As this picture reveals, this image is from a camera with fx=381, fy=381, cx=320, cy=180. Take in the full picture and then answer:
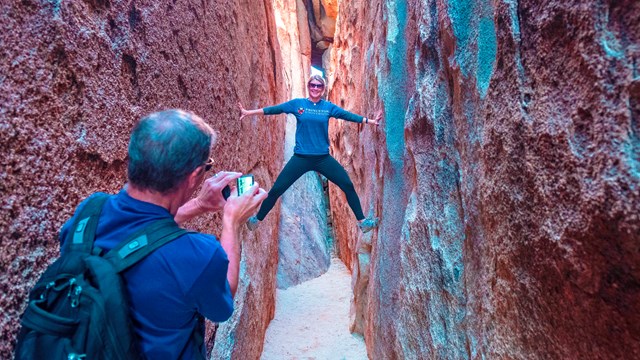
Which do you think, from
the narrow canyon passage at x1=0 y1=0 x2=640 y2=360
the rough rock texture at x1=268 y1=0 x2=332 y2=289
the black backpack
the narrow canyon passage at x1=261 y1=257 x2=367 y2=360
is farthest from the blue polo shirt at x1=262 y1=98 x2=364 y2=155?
the black backpack

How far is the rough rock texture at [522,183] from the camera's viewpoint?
0.97m

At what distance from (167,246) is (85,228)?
24 centimetres

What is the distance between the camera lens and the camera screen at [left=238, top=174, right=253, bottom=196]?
4.95ft

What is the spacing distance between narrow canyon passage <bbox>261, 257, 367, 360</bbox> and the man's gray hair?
446cm

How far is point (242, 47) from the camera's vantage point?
4.36m

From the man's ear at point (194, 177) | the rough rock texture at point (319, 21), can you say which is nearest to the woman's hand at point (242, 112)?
the man's ear at point (194, 177)

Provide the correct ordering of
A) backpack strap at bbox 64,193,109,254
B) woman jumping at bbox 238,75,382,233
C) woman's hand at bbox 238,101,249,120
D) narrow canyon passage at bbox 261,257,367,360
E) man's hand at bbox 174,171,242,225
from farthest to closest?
1. narrow canyon passage at bbox 261,257,367,360
2. woman jumping at bbox 238,75,382,233
3. woman's hand at bbox 238,101,249,120
4. man's hand at bbox 174,171,242,225
5. backpack strap at bbox 64,193,109,254

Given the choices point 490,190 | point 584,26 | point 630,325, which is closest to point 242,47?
point 490,190

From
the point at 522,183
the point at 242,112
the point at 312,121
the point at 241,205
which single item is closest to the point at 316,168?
the point at 312,121

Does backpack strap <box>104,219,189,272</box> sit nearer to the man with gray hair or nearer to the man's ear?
the man with gray hair

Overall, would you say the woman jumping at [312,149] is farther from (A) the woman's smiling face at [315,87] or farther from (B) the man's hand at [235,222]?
(B) the man's hand at [235,222]

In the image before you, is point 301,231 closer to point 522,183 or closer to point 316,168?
point 316,168

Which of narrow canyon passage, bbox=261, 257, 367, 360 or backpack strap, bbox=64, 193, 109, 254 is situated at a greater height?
backpack strap, bbox=64, 193, 109, 254

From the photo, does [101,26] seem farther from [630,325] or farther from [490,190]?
[630,325]
